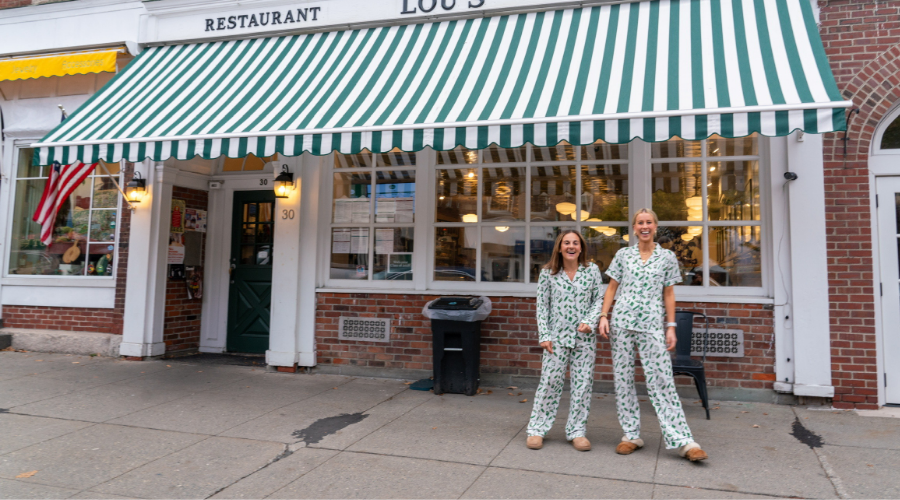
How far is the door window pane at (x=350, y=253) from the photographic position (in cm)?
715

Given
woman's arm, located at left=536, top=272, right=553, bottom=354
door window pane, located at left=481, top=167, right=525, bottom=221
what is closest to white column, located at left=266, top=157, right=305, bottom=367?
door window pane, located at left=481, top=167, right=525, bottom=221

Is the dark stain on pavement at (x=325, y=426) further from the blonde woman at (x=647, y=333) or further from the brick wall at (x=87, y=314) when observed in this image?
the brick wall at (x=87, y=314)

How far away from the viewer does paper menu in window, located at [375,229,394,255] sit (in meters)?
7.10

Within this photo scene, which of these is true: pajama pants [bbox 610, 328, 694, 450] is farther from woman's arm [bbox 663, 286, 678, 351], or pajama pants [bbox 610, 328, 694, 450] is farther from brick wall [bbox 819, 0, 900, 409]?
brick wall [bbox 819, 0, 900, 409]

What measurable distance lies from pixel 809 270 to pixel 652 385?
250cm

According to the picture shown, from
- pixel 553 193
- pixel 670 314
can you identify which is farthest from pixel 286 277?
pixel 670 314

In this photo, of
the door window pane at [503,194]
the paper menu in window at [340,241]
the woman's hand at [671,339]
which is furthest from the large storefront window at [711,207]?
the paper menu in window at [340,241]

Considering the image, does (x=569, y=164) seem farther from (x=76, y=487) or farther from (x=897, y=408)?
(x=76, y=487)

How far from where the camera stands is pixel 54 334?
8.05m

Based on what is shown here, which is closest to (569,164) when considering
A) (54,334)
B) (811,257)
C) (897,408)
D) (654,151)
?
(654,151)

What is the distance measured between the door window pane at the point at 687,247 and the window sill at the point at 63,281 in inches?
282

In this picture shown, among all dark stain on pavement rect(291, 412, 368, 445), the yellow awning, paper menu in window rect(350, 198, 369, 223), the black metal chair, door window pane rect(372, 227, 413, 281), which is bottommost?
dark stain on pavement rect(291, 412, 368, 445)

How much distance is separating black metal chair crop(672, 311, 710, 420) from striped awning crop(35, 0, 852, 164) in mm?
1950

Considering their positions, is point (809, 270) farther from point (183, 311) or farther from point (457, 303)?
point (183, 311)
